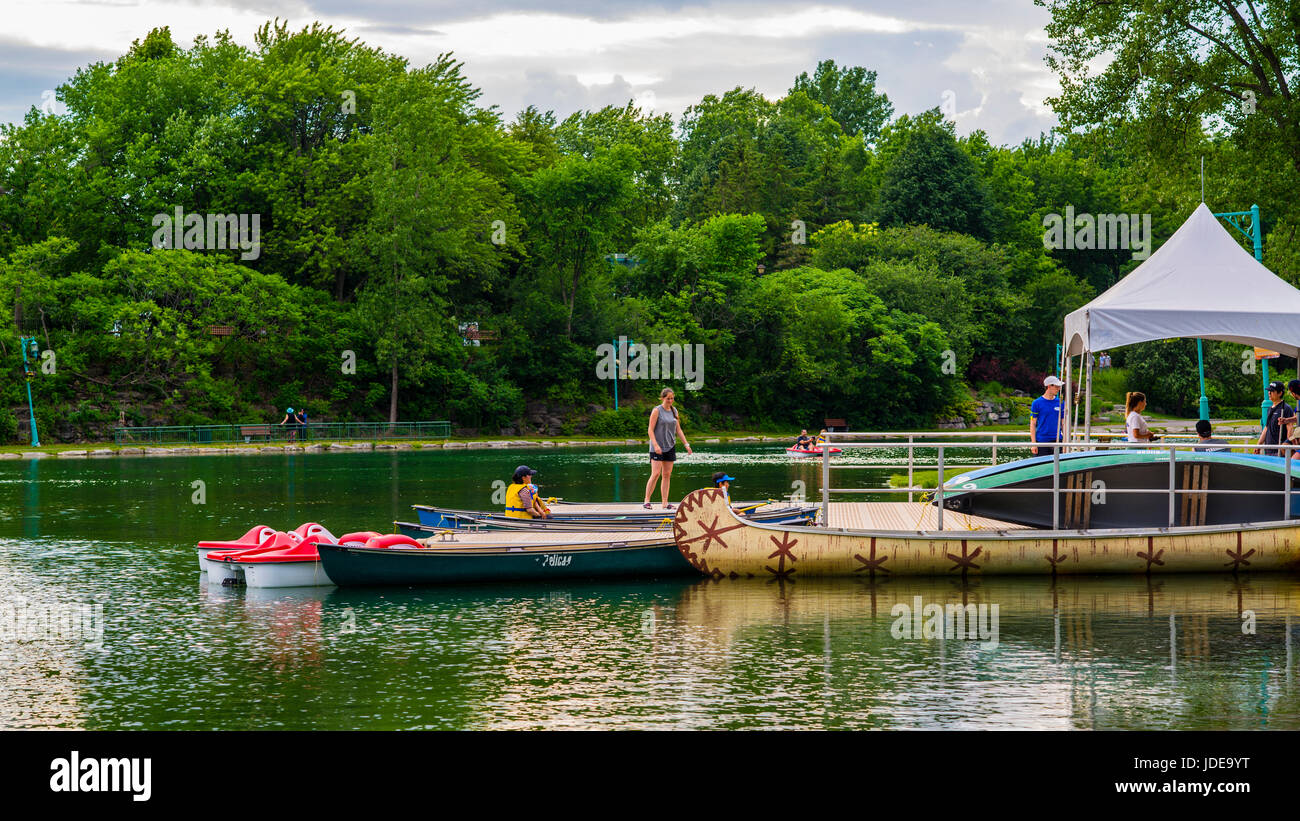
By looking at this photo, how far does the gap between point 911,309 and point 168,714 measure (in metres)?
82.6

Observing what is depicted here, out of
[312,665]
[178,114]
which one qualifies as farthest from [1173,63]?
[178,114]

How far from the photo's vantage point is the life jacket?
74.1ft

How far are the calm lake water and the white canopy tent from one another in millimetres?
4370

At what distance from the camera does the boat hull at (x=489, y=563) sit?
18.7 m

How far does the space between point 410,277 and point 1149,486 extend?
5712cm

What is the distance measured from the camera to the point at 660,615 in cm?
1678

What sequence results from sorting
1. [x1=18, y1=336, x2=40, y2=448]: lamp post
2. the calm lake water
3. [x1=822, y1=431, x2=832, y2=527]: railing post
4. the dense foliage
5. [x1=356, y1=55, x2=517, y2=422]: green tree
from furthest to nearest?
1. [x1=356, y1=55, x2=517, y2=422]: green tree
2. the dense foliage
3. [x1=18, y1=336, x2=40, y2=448]: lamp post
4. [x1=822, y1=431, x2=832, y2=527]: railing post
5. the calm lake water

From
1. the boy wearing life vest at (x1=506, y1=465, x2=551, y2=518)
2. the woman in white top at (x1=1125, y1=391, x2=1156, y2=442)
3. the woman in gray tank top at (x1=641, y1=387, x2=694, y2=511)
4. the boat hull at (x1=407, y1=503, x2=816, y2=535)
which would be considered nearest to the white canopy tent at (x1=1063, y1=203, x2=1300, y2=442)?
the woman in white top at (x1=1125, y1=391, x2=1156, y2=442)

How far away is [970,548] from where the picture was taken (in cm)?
1848

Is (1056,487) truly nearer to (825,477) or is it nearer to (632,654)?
(825,477)

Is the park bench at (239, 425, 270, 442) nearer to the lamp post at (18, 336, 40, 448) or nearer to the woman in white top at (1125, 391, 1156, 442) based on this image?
the lamp post at (18, 336, 40, 448)

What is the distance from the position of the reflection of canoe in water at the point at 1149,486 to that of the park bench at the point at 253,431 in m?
49.7

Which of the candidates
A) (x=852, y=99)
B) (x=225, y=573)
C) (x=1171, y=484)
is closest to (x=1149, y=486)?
(x=1171, y=484)

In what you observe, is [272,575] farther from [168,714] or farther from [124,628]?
[168,714]
